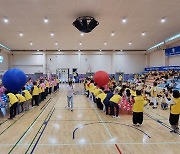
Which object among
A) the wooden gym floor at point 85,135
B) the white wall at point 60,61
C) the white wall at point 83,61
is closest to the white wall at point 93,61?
the white wall at point 83,61

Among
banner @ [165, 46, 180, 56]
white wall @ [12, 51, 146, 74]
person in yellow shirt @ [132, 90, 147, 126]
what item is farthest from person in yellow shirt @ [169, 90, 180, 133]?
white wall @ [12, 51, 146, 74]

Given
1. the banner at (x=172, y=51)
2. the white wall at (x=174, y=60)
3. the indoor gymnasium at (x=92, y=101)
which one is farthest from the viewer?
the white wall at (x=174, y=60)

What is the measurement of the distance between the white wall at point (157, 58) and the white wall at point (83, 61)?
6.18 feet

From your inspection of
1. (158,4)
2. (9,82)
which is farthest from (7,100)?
(158,4)

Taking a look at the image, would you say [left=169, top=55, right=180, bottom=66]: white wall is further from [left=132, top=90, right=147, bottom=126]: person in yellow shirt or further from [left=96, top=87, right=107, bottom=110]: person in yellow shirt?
[left=132, top=90, right=147, bottom=126]: person in yellow shirt

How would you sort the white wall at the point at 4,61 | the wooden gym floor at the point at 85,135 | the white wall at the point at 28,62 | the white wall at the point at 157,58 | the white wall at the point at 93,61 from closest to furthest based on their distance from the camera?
the wooden gym floor at the point at 85,135 < the white wall at the point at 157,58 < the white wall at the point at 4,61 < the white wall at the point at 28,62 < the white wall at the point at 93,61

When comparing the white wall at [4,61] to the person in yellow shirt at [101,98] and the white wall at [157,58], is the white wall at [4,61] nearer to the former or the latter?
the person in yellow shirt at [101,98]

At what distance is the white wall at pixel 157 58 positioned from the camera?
26.3 metres

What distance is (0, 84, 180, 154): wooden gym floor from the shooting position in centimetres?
507

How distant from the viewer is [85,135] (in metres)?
6.22

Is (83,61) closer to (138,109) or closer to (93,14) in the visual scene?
(93,14)

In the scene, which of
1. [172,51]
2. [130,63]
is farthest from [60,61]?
[172,51]

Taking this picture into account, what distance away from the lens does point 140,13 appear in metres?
12.7

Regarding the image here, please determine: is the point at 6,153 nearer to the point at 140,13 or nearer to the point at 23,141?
the point at 23,141
